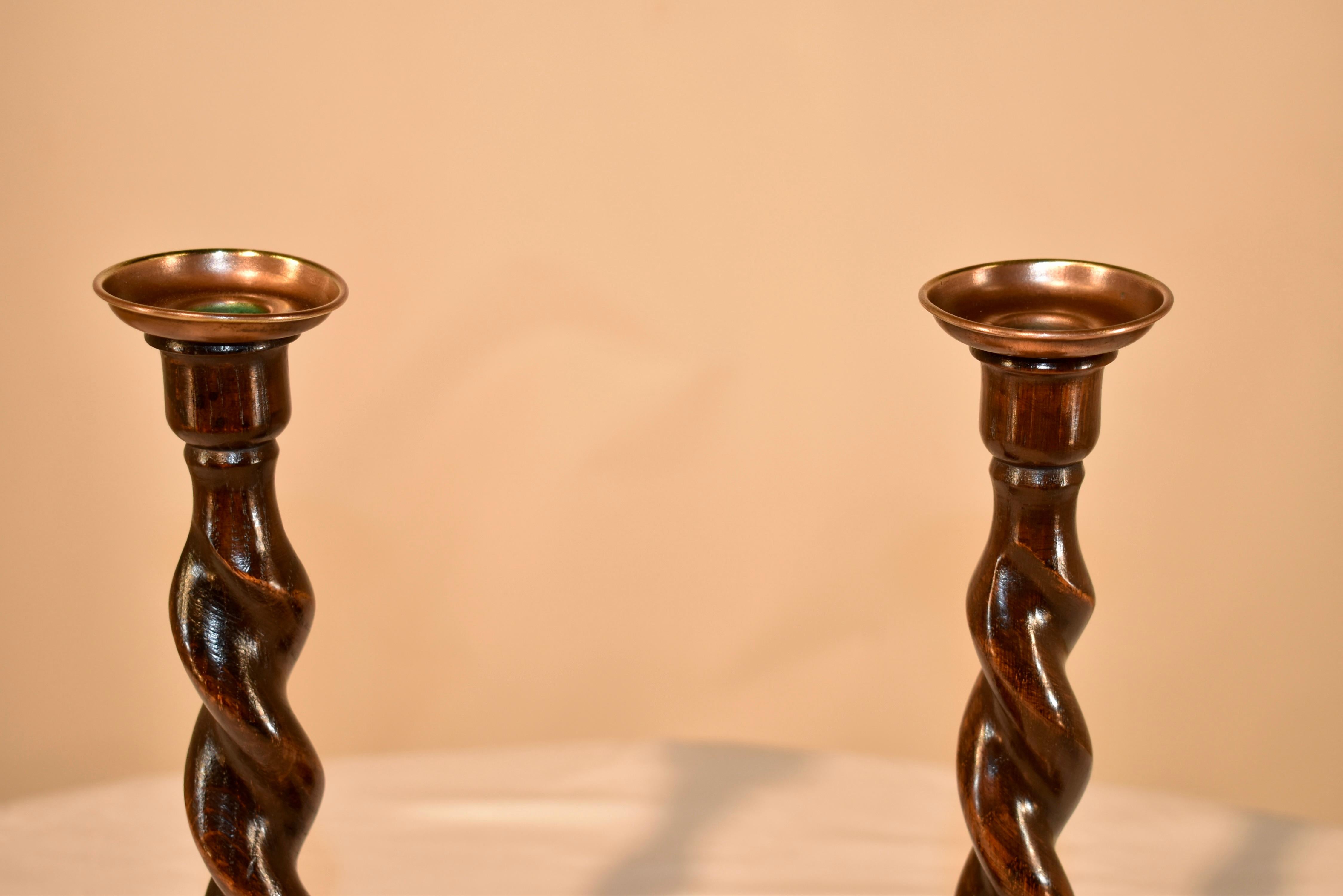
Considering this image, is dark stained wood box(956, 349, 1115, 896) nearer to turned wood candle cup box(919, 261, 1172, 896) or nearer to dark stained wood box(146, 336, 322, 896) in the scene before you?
turned wood candle cup box(919, 261, 1172, 896)

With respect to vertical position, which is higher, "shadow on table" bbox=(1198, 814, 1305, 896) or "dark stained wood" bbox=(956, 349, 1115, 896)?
"dark stained wood" bbox=(956, 349, 1115, 896)

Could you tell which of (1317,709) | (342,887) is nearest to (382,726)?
(342,887)

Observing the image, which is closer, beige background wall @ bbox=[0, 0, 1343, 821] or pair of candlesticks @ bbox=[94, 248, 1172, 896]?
pair of candlesticks @ bbox=[94, 248, 1172, 896]

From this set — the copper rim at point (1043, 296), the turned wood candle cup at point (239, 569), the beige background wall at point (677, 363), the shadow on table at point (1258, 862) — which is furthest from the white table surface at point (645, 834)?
the copper rim at point (1043, 296)

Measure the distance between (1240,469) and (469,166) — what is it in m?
0.97

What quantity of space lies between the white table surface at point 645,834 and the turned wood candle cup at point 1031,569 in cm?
46

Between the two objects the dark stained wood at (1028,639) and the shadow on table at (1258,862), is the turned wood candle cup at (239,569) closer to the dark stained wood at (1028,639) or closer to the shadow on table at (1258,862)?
the dark stained wood at (1028,639)

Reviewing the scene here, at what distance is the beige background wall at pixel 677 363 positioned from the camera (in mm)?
1735

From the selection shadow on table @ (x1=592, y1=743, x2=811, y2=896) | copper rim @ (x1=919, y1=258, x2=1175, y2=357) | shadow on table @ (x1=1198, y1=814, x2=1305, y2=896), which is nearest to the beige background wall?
shadow on table @ (x1=592, y1=743, x2=811, y2=896)

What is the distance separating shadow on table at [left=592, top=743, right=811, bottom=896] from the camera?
5.06 feet

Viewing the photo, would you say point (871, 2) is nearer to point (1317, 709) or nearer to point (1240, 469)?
point (1240, 469)

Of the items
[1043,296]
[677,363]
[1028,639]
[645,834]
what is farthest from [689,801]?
[1043,296]

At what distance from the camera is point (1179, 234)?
5.87 feet

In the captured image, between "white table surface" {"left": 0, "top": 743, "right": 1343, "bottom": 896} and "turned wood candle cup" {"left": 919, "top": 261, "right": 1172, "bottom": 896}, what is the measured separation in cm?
46
